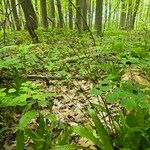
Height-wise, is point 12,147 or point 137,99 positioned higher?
point 137,99

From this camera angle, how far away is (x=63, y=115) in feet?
13.0

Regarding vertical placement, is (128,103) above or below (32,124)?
above

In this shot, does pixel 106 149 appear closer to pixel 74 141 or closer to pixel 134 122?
pixel 134 122

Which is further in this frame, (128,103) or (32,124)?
(32,124)

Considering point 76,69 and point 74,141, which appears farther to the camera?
point 76,69

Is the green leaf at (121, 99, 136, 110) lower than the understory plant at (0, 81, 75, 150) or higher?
higher

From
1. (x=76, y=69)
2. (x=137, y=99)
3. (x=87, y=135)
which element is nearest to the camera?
(x=137, y=99)

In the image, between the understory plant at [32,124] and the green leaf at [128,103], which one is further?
the understory plant at [32,124]

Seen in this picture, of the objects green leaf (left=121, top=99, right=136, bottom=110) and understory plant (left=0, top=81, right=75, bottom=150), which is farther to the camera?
understory plant (left=0, top=81, right=75, bottom=150)

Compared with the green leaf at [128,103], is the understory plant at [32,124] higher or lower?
lower

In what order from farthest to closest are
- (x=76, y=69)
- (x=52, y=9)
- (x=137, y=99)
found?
1. (x=52, y=9)
2. (x=76, y=69)
3. (x=137, y=99)

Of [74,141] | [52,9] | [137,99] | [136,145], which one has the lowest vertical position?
[52,9]

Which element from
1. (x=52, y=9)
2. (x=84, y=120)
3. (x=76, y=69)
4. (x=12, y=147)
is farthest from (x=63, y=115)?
(x=52, y=9)

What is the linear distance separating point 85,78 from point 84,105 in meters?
0.91
